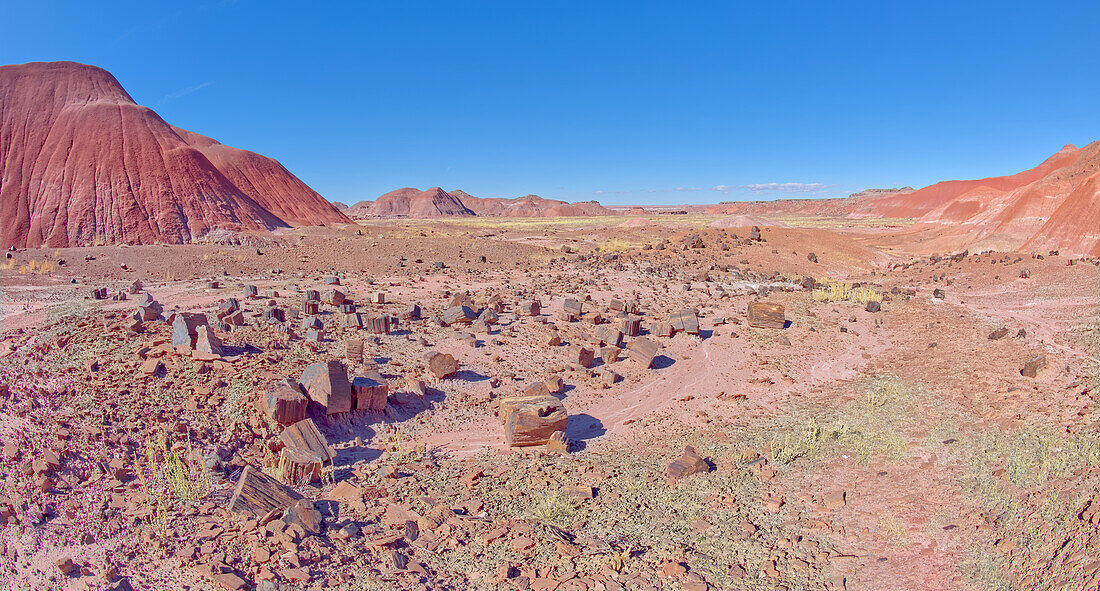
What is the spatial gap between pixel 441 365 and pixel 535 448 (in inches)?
136

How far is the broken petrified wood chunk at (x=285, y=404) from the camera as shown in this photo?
854cm

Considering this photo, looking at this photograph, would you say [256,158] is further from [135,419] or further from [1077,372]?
[1077,372]

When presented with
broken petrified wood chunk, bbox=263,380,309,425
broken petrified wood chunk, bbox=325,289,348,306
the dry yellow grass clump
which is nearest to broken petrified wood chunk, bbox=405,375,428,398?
broken petrified wood chunk, bbox=263,380,309,425

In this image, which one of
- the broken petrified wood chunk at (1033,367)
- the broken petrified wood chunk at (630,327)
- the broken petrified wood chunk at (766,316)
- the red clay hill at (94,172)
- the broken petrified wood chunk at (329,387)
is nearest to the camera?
the broken petrified wood chunk at (329,387)

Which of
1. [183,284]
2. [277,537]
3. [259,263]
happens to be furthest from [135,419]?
[259,263]

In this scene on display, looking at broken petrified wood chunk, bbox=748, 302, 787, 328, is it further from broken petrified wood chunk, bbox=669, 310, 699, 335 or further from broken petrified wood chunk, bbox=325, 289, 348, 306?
broken petrified wood chunk, bbox=325, 289, 348, 306

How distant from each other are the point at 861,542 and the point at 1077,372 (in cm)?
735

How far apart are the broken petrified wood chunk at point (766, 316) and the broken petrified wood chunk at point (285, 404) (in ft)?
37.3

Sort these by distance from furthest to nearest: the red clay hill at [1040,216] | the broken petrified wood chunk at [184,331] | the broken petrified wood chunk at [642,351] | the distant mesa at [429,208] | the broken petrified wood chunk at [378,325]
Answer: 1. the distant mesa at [429,208]
2. the red clay hill at [1040,216]
3. the broken petrified wood chunk at [378,325]
4. the broken petrified wood chunk at [642,351]
5. the broken petrified wood chunk at [184,331]

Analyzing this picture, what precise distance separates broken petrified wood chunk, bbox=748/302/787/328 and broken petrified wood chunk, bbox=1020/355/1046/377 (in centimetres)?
541

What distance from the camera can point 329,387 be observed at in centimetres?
905

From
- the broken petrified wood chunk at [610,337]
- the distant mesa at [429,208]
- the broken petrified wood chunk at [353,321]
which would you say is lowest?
the broken petrified wood chunk at [610,337]

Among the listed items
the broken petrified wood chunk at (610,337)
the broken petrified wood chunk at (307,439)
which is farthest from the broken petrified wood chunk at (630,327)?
the broken petrified wood chunk at (307,439)

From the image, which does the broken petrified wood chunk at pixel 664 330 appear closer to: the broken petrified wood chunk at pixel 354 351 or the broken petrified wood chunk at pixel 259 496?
the broken petrified wood chunk at pixel 354 351
